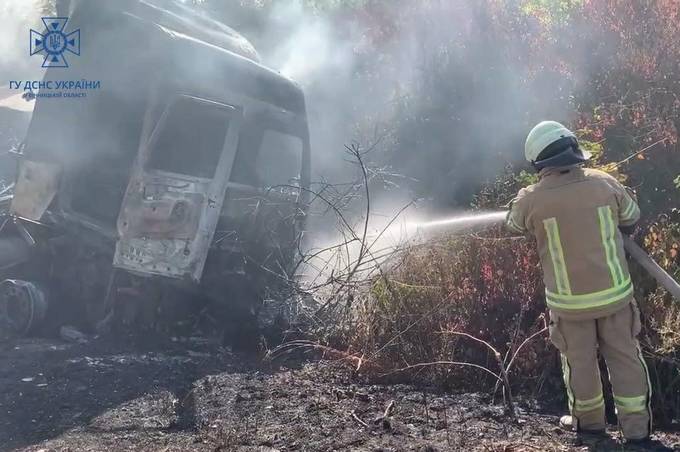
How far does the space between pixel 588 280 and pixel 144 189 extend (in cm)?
361

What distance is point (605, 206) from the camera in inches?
129

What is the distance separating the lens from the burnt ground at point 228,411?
332cm

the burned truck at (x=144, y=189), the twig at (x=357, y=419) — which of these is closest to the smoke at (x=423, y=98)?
the burned truck at (x=144, y=189)

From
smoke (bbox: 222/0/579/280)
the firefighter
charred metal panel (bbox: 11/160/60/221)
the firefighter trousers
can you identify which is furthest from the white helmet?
charred metal panel (bbox: 11/160/60/221)

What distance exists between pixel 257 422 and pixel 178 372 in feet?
3.79

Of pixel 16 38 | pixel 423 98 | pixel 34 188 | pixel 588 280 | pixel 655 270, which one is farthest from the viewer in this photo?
pixel 16 38

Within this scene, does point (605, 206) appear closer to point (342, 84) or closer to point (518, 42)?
point (518, 42)

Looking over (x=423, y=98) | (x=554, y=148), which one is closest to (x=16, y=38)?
(x=423, y=98)

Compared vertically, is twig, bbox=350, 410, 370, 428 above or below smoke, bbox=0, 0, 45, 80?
below

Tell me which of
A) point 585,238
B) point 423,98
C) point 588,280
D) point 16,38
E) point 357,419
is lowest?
point 357,419

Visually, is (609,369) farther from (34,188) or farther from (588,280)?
(34,188)

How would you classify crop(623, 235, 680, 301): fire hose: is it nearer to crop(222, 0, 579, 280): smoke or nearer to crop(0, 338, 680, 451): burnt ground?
crop(0, 338, 680, 451): burnt ground

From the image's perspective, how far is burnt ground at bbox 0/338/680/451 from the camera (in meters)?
3.32

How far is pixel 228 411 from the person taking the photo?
380 cm
